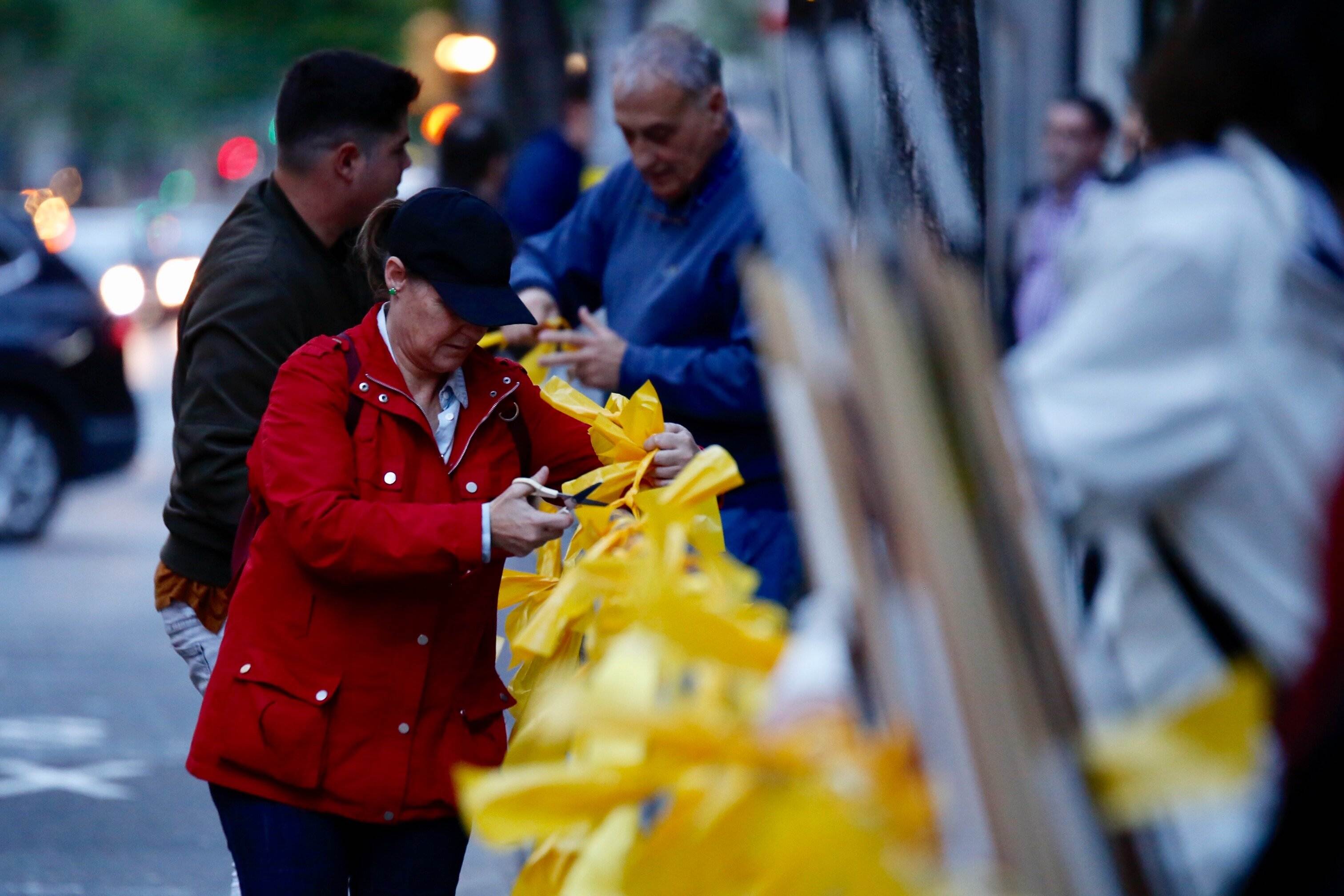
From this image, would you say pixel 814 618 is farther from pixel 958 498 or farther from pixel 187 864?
pixel 187 864

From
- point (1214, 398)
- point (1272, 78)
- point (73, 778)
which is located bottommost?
point (73, 778)

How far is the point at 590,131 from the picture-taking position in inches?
389

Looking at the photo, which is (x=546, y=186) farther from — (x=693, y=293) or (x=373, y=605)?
(x=373, y=605)

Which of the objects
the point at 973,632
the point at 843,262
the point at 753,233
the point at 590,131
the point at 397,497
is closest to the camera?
the point at 973,632

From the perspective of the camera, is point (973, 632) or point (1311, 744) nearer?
point (1311, 744)

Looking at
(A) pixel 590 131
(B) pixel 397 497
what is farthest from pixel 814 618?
(A) pixel 590 131

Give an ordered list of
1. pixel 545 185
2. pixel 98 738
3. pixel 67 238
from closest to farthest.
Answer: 1. pixel 98 738
2. pixel 545 185
3. pixel 67 238

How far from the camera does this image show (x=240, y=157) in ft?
172

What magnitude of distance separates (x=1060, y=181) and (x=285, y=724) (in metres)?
5.40

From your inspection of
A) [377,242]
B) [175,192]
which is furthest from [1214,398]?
[175,192]

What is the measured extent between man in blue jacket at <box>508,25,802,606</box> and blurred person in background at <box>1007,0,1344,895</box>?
89.7 inches

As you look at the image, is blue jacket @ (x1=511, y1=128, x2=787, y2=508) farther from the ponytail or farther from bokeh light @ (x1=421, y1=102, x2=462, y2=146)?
bokeh light @ (x1=421, y1=102, x2=462, y2=146)

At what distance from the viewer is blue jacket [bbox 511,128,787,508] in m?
4.17

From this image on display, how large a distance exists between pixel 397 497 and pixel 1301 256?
1771 millimetres
